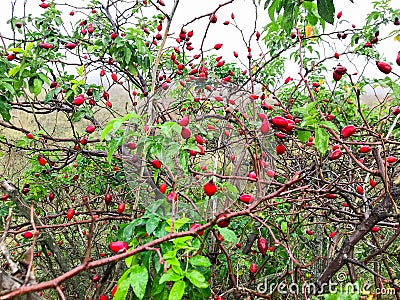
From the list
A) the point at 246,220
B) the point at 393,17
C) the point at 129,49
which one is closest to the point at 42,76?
the point at 129,49

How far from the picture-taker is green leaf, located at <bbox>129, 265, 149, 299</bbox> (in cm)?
89

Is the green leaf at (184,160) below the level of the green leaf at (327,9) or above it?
below

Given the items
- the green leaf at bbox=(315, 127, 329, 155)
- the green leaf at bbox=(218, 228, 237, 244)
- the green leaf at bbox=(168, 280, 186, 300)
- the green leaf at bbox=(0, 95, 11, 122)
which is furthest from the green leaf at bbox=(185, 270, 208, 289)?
the green leaf at bbox=(0, 95, 11, 122)

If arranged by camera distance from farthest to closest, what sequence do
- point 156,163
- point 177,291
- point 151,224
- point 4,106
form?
point 4,106 < point 156,163 < point 151,224 < point 177,291

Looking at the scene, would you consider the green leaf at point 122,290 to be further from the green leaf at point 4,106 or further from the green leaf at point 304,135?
the green leaf at point 4,106

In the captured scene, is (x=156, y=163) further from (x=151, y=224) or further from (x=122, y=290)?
(x=122, y=290)

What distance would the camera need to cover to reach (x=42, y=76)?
65.1 inches

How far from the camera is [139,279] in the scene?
90cm

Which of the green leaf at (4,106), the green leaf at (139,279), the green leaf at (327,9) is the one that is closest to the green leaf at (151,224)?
the green leaf at (139,279)

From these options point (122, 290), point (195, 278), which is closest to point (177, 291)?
point (195, 278)

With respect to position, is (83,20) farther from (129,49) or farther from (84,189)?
(84,189)

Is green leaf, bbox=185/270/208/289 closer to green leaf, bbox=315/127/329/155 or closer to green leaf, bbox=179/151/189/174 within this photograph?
green leaf, bbox=179/151/189/174

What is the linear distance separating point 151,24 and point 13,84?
1.14m

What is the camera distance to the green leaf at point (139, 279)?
89 cm
